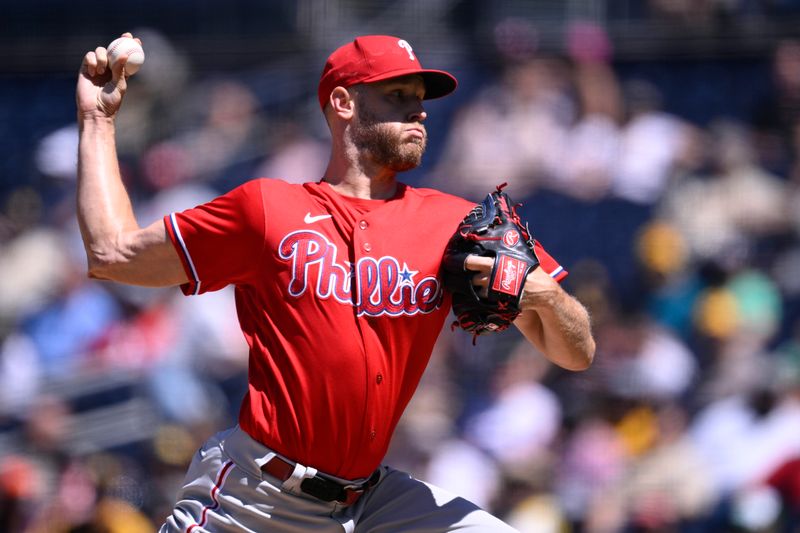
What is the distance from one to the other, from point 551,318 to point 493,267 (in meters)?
0.27

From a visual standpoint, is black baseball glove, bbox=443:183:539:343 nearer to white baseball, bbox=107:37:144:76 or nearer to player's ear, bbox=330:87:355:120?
player's ear, bbox=330:87:355:120

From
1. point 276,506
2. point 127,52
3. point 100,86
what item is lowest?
point 276,506

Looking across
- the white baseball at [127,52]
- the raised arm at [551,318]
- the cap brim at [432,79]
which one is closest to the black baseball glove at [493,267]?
the raised arm at [551,318]

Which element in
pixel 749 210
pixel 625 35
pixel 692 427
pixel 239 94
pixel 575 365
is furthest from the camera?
pixel 239 94

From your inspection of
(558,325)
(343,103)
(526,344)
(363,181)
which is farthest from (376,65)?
(526,344)

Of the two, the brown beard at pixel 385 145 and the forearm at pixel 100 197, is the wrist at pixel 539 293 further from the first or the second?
the forearm at pixel 100 197

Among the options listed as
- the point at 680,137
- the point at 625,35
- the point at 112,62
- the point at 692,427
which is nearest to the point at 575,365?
the point at 112,62

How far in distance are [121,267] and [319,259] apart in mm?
518

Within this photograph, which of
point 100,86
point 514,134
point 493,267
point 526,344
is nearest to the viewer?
point 493,267

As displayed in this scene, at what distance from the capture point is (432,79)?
11.5 feet

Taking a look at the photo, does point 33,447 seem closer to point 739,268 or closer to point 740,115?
point 739,268

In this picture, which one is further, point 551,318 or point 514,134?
point 514,134

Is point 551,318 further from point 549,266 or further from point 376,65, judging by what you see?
point 376,65

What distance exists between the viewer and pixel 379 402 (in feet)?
10.2
